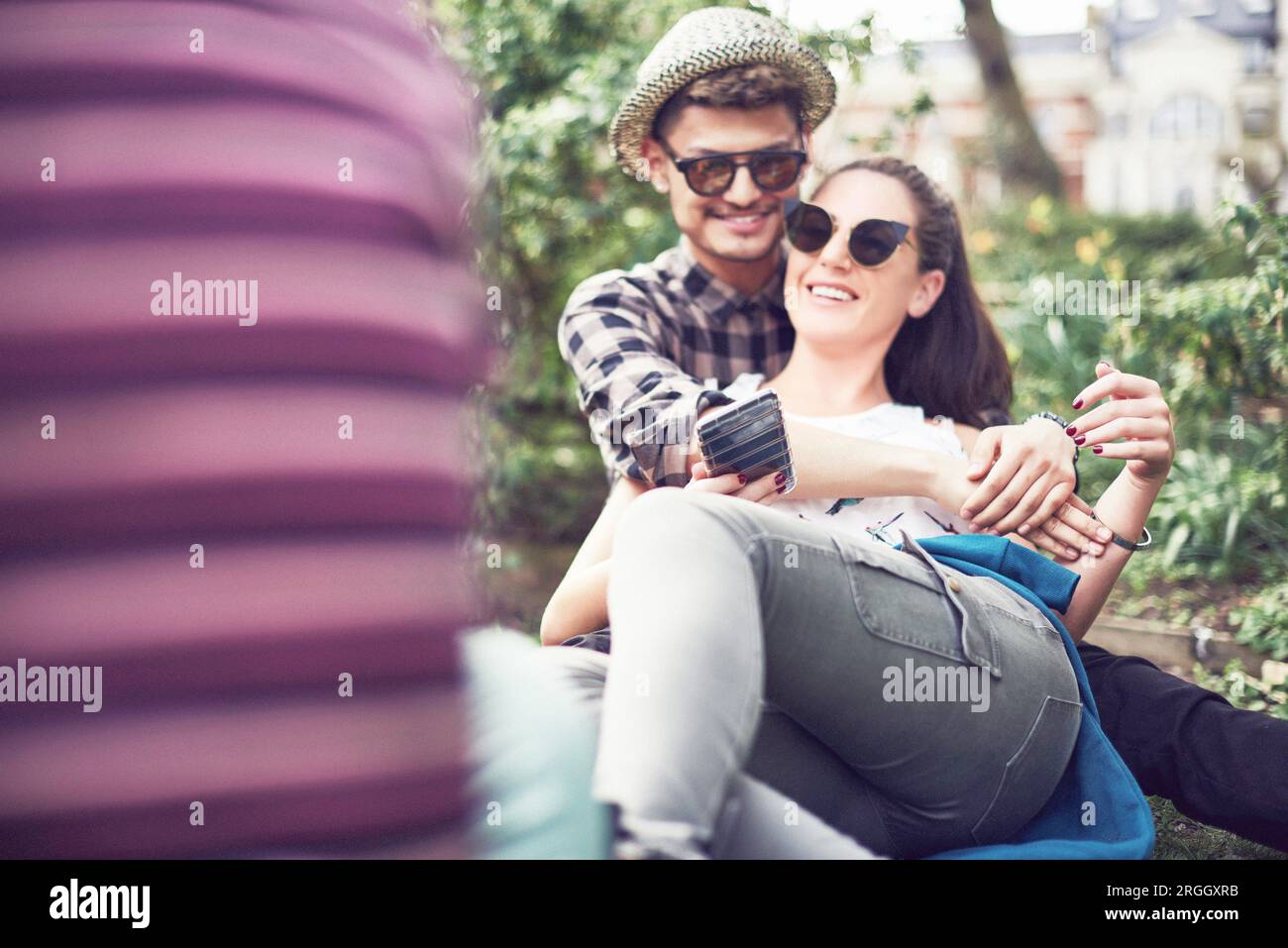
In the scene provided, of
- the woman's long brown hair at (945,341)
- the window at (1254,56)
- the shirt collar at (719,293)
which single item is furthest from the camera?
the window at (1254,56)

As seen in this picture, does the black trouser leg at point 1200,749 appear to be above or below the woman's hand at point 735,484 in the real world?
below

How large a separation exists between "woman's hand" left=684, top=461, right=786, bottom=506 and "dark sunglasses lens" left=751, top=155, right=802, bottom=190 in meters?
1.00

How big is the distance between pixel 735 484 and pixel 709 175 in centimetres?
105

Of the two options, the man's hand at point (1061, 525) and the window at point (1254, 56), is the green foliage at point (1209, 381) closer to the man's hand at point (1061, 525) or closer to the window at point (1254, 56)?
the man's hand at point (1061, 525)

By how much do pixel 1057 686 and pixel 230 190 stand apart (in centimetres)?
145

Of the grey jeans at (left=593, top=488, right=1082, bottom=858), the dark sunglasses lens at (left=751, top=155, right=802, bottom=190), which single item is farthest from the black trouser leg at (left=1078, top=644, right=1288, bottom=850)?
the dark sunglasses lens at (left=751, top=155, right=802, bottom=190)

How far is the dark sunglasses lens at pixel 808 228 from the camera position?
2.54 metres

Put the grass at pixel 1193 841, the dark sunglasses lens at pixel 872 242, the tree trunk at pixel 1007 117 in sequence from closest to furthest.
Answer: the grass at pixel 1193 841
the dark sunglasses lens at pixel 872 242
the tree trunk at pixel 1007 117

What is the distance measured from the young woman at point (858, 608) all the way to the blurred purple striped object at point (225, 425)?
366 mm

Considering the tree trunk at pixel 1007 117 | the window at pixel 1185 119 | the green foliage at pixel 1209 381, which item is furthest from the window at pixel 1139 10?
the green foliage at pixel 1209 381

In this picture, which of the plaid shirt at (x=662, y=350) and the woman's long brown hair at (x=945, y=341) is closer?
the plaid shirt at (x=662, y=350)
